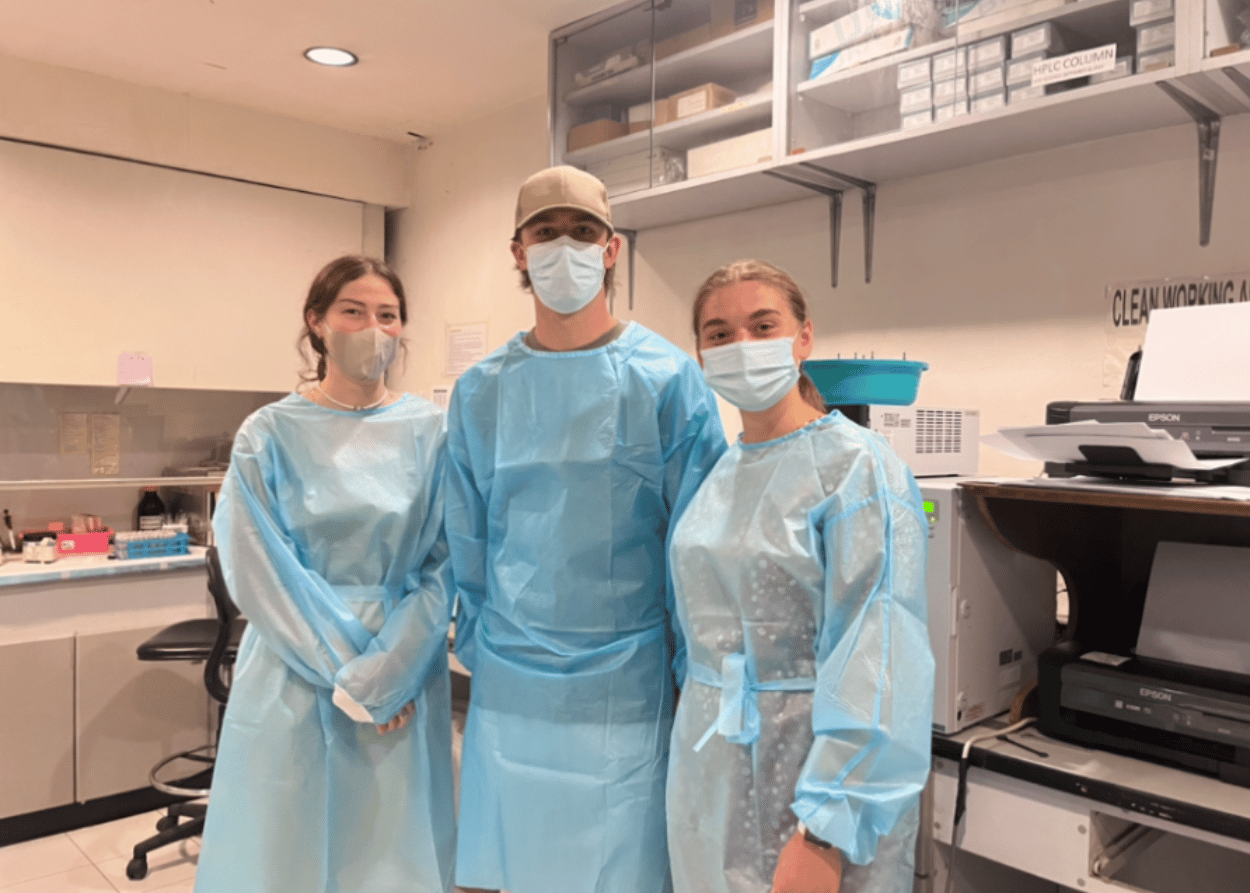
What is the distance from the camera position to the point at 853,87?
2.21 m

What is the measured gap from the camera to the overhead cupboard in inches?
68.7

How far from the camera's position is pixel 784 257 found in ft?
8.80

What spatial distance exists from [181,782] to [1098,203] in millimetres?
3287

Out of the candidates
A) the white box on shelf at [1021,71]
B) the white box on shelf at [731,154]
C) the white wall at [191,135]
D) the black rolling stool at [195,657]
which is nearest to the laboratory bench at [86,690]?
the black rolling stool at [195,657]

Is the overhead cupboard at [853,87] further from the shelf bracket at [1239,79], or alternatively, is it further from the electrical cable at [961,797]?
Answer: the electrical cable at [961,797]

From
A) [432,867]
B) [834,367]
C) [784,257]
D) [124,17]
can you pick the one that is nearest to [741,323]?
[834,367]

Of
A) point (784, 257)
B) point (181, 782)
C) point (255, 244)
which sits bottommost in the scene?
point (181, 782)

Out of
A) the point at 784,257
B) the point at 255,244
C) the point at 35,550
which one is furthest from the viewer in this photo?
the point at 255,244

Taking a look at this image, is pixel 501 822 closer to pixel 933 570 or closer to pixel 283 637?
pixel 283 637

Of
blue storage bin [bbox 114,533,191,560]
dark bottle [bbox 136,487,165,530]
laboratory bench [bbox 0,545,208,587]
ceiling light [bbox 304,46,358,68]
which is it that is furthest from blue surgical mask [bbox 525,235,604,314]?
dark bottle [bbox 136,487,165,530]

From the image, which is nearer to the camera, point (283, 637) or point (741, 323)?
point (741, 323)

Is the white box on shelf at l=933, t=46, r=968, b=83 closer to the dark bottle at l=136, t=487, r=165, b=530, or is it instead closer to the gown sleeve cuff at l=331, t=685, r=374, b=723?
the gown sleeve cuff at l=331, t=685, r=374, b=723

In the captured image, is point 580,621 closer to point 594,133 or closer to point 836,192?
point 836,192

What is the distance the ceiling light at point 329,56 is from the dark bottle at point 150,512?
1756mm
